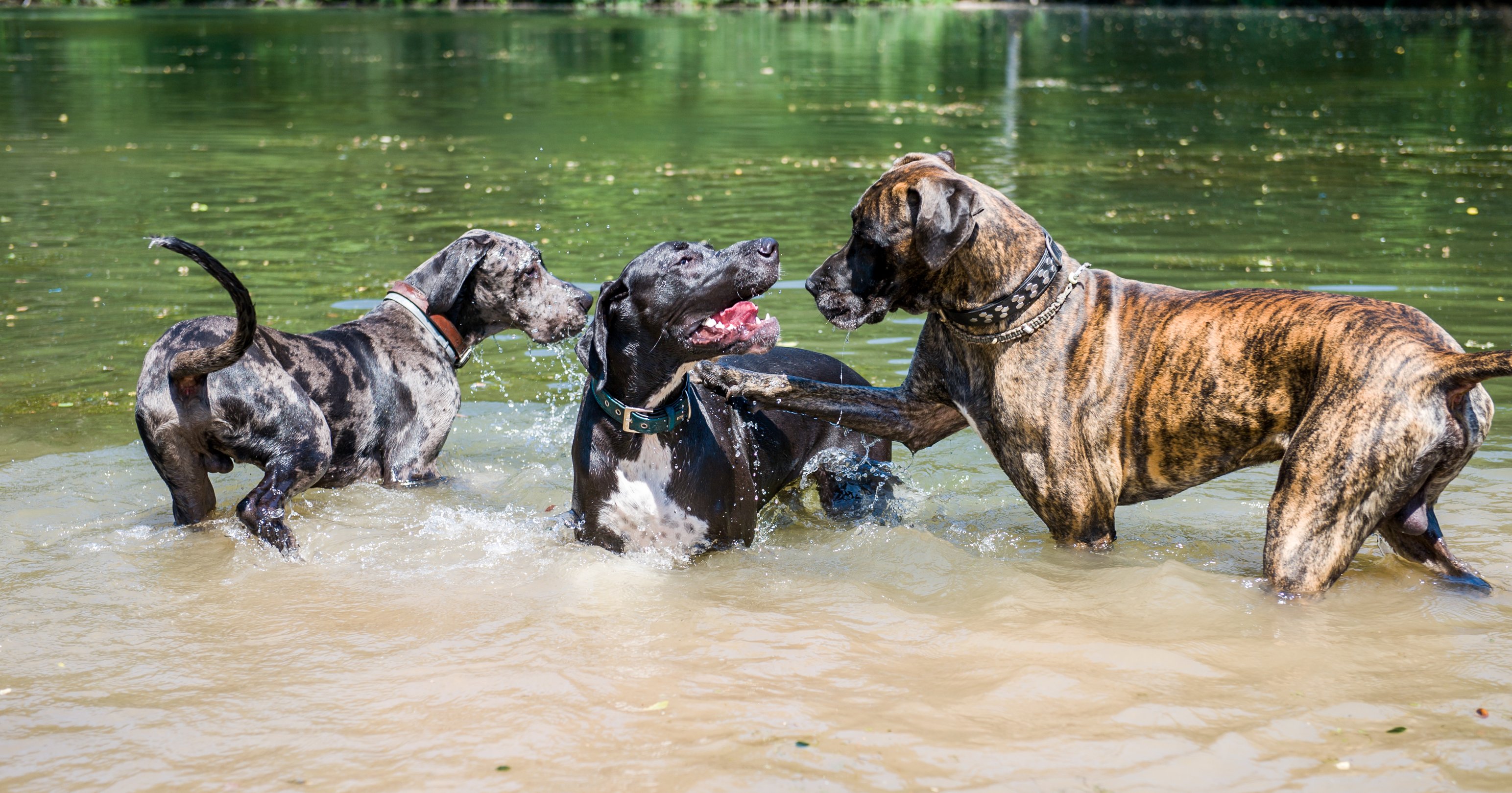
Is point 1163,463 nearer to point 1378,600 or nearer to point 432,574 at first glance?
point 1378,600

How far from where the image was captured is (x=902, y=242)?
4.93m

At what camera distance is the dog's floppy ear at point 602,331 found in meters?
5.18

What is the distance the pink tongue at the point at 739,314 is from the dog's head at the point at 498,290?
149cm

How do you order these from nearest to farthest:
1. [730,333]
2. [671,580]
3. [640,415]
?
1. [730,333]
2. [640,415]
3. [671,580]

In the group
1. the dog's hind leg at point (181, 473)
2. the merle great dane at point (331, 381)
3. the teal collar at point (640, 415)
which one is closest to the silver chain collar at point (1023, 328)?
the teal collar at point (640, 415)

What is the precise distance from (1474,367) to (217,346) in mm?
4702

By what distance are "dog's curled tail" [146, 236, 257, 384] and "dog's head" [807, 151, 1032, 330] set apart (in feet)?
7.49

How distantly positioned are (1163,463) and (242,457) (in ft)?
12.9

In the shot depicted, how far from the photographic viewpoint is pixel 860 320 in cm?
507

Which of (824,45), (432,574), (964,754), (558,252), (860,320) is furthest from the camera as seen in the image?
(824,45)

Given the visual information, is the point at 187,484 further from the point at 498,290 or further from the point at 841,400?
the point at 841,400

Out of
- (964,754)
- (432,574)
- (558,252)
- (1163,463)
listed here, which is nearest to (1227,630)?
(1163,463)

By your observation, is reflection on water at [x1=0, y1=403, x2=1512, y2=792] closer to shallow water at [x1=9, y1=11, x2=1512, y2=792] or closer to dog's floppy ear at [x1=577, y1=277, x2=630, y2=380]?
shallow water at [x1=9, y1=11, x2=1512, y2=792]

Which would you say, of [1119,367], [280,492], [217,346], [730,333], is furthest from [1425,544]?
[217,346]
